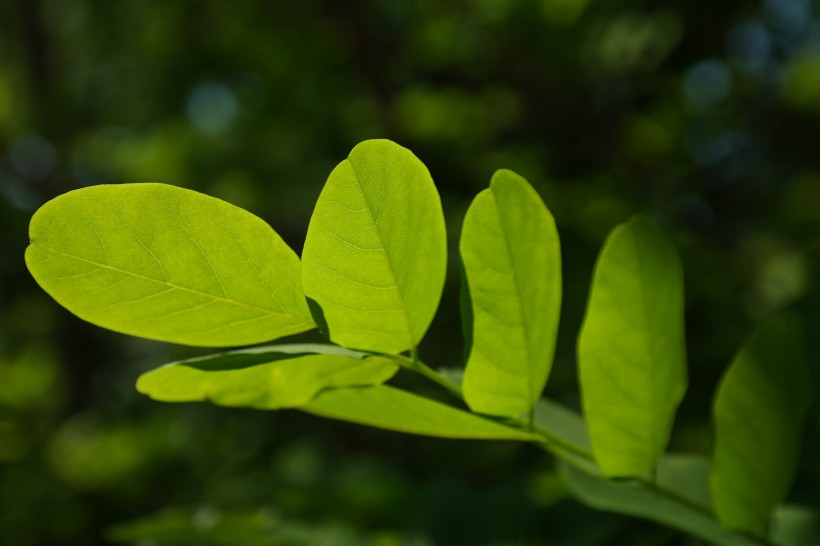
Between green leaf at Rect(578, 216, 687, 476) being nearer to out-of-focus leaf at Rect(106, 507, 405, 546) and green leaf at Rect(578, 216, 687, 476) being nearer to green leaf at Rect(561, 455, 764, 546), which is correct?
green leaf at Rect(561, 455, 764, 546)

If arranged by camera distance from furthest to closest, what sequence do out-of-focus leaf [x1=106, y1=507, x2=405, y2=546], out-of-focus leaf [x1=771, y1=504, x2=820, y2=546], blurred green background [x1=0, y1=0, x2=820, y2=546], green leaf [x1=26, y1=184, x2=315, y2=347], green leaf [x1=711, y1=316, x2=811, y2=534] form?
blurred green background [x1=0, y1=0, x2=820, y2=546], out-of-focus leaf [x1=106, y1=507, x2=405, y2=546], out-of-focus leaf [x1=771, y1=504, x2=820, y2=546], green leaf [x1=711, y1=316, x2=811, y2=534], green leaf [x1=26, y1=184, x2=315, y2=347]

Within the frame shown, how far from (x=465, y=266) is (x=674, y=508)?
0.27 m

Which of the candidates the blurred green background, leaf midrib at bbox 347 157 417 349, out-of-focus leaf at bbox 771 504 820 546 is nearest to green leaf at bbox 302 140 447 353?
leaf midrib at bbox 347 157 417 349

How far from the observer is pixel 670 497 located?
1.74ft

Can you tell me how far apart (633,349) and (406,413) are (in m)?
0.14

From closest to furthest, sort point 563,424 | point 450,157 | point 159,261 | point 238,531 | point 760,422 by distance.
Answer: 1. point 159,261
2. point 760,422
3. point 563,424
4. point 238,531
5. point 450,157

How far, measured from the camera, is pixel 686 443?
1263mm

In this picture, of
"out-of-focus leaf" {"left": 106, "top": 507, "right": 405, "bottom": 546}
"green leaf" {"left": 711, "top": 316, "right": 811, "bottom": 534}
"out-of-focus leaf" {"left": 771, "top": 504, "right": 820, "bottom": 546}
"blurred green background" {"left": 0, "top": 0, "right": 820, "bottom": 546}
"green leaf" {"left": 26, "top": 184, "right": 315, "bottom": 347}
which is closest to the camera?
"green leaf" {"left": 26, "top": 184, "right": 315, "bottom": 347}

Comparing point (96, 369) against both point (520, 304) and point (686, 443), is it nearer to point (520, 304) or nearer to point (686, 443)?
point (686, 443)

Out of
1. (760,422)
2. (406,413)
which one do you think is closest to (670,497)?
(760,422)

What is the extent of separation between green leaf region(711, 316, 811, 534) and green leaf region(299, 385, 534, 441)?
14 centimetres

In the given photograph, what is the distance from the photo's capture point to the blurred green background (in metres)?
1.57

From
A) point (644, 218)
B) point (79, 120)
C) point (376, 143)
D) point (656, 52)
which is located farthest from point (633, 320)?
point (79, 120)

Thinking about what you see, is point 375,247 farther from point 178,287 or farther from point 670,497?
point 670,497
